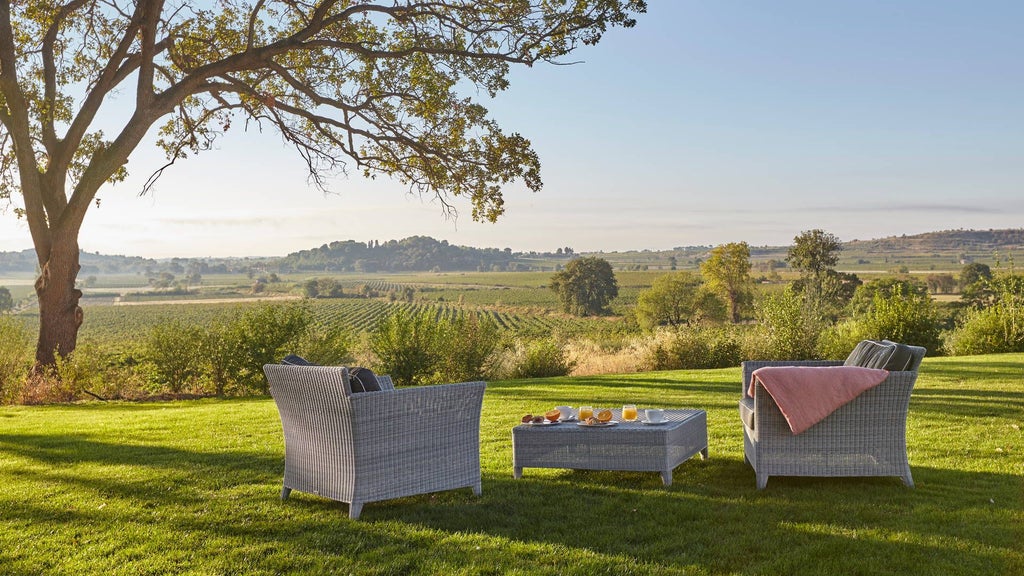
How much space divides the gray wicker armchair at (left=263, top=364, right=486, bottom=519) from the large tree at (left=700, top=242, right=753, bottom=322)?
4875 cm

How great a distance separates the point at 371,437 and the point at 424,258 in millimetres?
73830

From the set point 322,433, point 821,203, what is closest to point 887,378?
point 322,433

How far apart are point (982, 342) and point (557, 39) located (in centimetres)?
1053

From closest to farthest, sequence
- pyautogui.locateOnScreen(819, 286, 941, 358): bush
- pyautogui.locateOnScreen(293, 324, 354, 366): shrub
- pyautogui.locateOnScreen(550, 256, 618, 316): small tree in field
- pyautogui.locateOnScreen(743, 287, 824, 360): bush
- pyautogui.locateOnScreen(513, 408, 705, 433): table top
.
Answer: pyautogui.locateOnScreen(513, 408, 705, 433): table top → pyautogui.locateOnScreen(293, 324, 354, 366): shrub → pyautogui.locateOnScreen(743, 287, 824, 360): bush → pyautogui.locateOnScreen(819, 286, 941, 358): bush → pyautogui.locateOnScreen(550, 256, 618, 316): small tree in field

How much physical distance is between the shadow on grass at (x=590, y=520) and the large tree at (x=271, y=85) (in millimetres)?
7365

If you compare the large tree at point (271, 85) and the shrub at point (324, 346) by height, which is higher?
the large tree at point (271, 85)

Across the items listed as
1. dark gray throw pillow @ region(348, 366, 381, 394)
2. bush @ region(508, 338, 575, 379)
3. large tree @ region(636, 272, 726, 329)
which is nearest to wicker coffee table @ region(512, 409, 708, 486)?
dark gray throw pillow @ region(348, 366, 381, 394)

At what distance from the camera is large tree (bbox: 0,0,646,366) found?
11.0 meters

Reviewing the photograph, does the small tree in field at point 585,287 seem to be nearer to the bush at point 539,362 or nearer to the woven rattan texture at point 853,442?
the bush at point 539,362

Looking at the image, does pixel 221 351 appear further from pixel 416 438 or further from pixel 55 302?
pixel 416 438

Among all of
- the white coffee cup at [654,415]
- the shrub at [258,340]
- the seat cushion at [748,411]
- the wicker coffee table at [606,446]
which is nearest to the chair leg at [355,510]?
the wicker coffee table at [606,446]

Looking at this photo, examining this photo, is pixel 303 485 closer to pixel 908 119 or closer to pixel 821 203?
pixel 908 119

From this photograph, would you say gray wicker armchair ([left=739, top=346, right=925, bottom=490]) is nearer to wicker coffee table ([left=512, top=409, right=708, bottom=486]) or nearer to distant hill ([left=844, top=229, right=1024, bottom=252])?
wicker coffee table ([left=512, top=409, right=708, bottom=486])

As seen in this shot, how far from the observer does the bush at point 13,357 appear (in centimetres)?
1060
